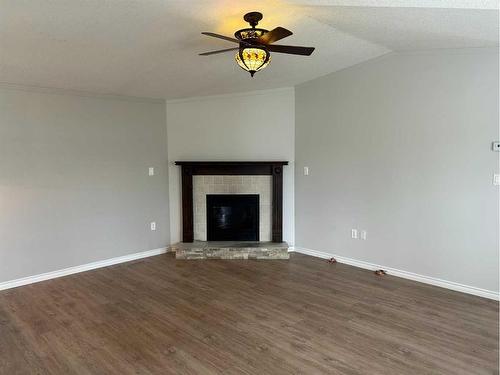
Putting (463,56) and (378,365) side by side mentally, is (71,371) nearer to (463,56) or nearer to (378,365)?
(378,365)

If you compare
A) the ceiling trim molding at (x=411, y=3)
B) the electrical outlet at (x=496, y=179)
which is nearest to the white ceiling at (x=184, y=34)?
the ceiling trim molding at (x=411, y=3)

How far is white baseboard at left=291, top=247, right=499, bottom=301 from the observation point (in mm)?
3747

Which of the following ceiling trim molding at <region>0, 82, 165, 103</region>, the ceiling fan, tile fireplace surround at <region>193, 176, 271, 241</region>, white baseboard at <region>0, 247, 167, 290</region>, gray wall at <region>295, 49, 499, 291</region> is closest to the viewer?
the ceiling fan

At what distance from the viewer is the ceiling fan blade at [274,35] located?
2.63m

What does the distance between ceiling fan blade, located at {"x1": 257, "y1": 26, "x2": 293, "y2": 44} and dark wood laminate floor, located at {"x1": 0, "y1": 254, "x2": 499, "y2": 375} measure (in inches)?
93.6

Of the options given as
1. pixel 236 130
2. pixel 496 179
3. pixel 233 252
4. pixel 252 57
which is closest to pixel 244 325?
pixel 233 252

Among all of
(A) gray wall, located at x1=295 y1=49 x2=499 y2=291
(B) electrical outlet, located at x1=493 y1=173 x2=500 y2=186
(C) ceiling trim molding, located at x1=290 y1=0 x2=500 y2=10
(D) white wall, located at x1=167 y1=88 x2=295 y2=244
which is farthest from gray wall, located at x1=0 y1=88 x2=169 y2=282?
(B) electrical outlet, located at x1=493 y1=173 x2=500 y2=186

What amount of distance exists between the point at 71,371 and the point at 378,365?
215cm

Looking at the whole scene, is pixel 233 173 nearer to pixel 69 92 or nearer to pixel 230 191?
pixel 230 191

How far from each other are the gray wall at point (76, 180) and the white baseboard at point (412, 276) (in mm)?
2391

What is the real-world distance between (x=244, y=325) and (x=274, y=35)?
95.0 inches

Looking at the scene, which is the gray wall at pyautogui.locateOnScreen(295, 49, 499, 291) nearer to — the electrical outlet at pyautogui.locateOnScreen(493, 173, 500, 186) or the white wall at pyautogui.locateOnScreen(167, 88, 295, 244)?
the electrical outlet at pyautogui.locateOnScreen(493, 173, 500, 186)

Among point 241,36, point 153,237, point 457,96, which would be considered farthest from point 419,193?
point 153,237

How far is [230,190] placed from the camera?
18.4 feet
